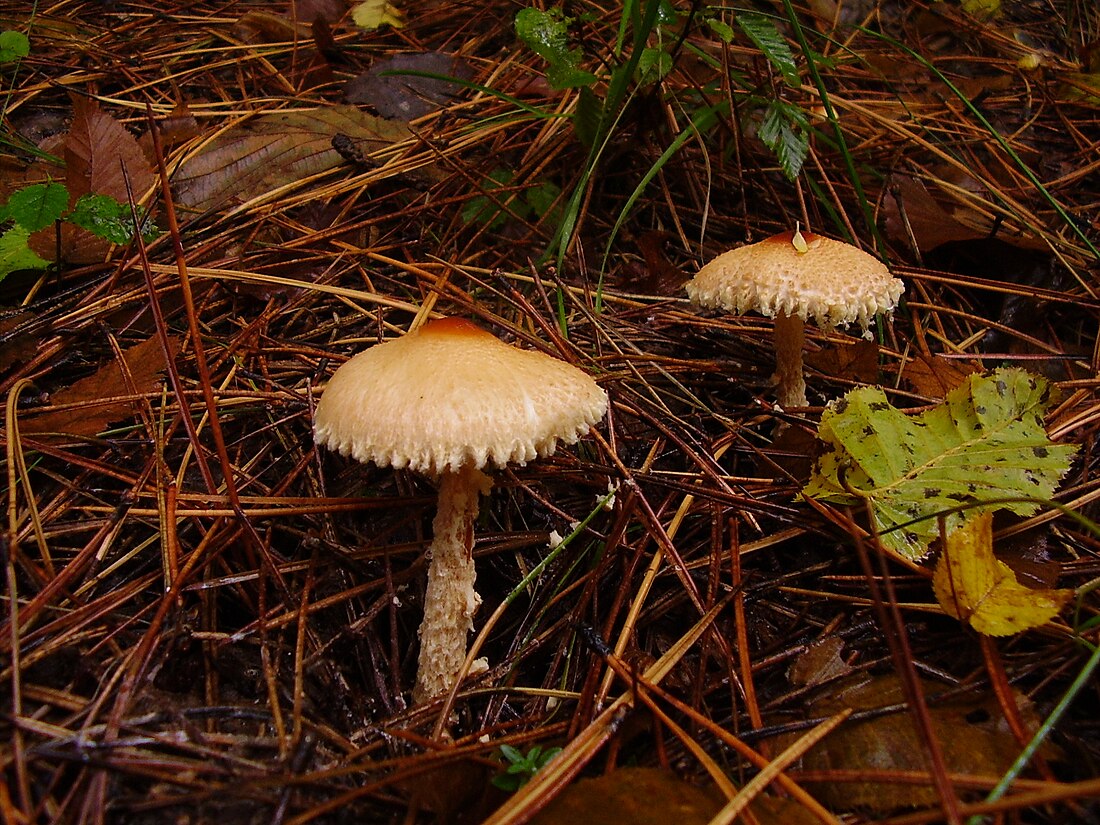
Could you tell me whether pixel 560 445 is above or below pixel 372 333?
below

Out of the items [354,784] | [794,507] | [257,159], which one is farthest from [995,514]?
[257,159]

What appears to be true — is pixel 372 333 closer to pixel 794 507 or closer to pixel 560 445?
pixel 560 445

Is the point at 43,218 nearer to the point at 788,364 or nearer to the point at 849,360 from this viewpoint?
the point at 788,364

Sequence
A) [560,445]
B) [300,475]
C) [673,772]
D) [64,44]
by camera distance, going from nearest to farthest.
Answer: [673,772] → [300,475] → [560,445] → [64,44]

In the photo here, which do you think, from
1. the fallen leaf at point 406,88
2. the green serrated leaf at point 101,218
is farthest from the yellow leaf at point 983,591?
the fallen leaf at point 406,88

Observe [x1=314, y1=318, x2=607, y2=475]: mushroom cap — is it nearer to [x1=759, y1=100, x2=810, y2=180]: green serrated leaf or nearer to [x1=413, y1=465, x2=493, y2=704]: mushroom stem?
[x1=413, y1=465, x2=493, y2=704]: mushroom stem

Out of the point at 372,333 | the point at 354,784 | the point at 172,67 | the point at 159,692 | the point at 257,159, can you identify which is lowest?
the point at 354,784
